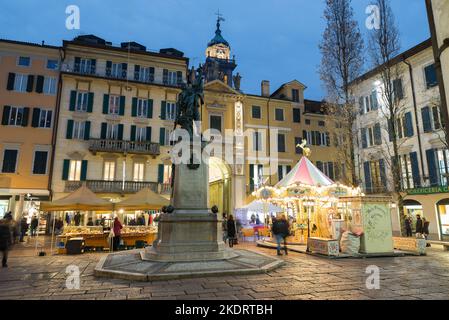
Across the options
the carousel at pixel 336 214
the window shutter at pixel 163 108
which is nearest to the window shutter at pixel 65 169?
the window shutter at pixel 163 108

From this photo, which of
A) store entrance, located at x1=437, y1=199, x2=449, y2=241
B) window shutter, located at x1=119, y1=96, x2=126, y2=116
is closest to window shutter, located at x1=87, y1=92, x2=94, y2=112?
window shutter, located at x1=119, y1=96, x2=126, y2=116

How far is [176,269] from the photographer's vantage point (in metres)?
7.38

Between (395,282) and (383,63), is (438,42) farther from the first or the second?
(383,63)

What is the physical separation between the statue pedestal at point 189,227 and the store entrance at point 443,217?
1812cm

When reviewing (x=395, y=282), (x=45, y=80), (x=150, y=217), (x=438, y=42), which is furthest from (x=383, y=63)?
(x=45, y=80)

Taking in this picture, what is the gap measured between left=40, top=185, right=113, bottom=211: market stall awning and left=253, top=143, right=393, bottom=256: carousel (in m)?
9.35

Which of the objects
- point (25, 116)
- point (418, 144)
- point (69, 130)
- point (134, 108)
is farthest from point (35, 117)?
point (418, 144)

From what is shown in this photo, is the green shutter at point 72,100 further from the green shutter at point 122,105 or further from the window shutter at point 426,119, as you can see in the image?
the window shutter at point 426,119

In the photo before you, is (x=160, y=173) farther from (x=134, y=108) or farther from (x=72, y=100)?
(x=72, y=100)

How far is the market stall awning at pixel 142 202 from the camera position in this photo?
14859mm

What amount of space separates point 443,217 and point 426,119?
7095 millimetres

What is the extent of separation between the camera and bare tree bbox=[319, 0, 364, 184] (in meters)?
18.0

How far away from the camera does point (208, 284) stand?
643cm
